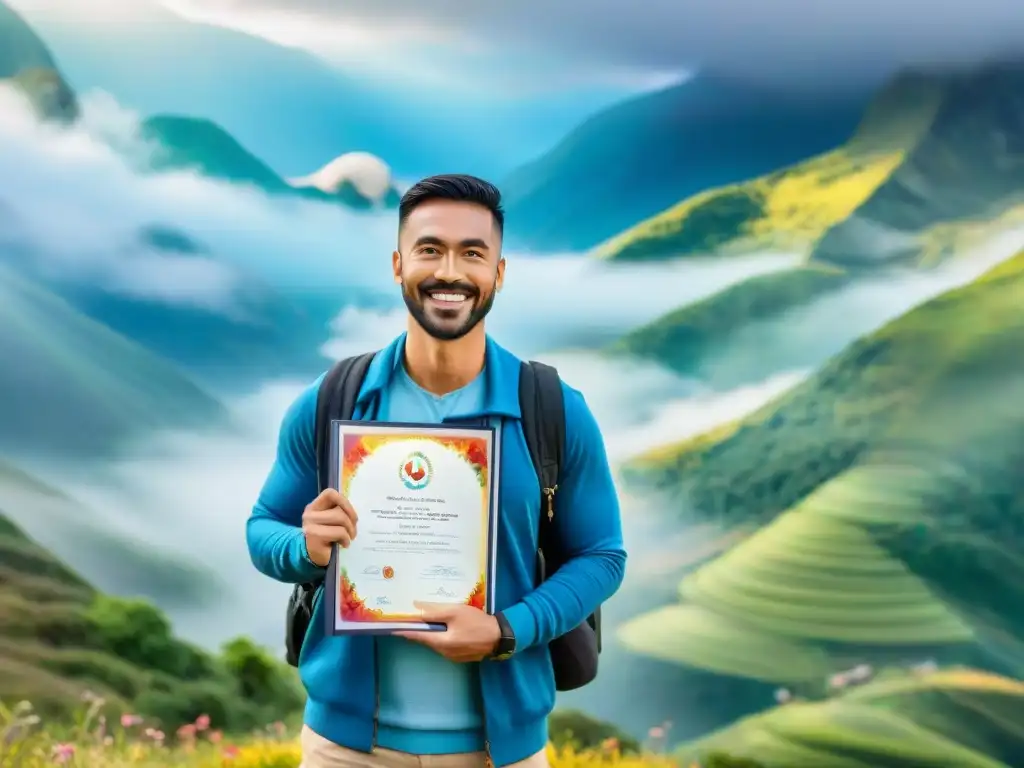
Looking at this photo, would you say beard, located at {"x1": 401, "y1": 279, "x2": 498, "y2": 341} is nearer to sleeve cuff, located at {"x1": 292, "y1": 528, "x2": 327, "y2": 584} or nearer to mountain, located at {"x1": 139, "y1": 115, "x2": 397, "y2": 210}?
sleeve cuff, located at {"x1": 292, "y1": 528, "x2": 327, "y2": 584}

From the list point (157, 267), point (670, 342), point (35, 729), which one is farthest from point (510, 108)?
point (35, 729)

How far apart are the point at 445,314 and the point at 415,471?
244 mm

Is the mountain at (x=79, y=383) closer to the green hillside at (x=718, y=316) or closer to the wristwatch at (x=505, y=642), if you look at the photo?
the green hillside at (x=718, y=316)

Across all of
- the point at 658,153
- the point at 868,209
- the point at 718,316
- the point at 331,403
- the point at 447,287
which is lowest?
the point at 331,403

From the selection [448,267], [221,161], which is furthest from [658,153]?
[448,267]

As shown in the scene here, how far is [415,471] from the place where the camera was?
1.74 m

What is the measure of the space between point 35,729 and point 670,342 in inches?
102

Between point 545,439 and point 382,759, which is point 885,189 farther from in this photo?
point 382,759

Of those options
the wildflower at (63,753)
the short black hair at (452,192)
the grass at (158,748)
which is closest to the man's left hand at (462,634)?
the short black hair at (452,192)

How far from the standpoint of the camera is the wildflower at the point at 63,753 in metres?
3.66

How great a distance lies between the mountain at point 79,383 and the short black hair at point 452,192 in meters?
2.69

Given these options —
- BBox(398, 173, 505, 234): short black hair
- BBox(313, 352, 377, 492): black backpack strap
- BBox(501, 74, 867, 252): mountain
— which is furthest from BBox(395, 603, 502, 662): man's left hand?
BBox(501, 74, 867, 252): mountain

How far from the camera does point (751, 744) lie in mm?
4082

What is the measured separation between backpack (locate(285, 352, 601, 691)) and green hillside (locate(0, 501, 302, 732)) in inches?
96.1
